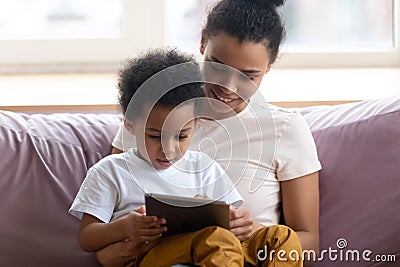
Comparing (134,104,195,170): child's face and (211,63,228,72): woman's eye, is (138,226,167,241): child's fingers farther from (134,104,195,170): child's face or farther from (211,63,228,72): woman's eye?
(211,63,228,72): woman's eye

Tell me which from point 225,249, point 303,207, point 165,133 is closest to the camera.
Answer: point 225,249

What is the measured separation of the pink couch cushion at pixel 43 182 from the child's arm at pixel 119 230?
0.51 ft

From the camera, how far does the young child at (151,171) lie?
156 centimetres

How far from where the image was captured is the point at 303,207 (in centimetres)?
173

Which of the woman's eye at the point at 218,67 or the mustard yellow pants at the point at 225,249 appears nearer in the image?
the mustard yellow pants at the point at 225,249

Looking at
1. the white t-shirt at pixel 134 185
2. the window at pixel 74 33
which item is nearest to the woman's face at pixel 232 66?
the white t-shirt at pixel 134 185

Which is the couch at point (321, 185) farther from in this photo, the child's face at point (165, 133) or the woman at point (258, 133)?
the child's face at point (165, 133)

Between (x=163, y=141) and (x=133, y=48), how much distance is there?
983mm

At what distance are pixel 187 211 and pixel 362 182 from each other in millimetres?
489

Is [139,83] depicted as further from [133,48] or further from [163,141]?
[133,48]

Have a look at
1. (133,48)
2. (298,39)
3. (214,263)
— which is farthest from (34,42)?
(214,263)

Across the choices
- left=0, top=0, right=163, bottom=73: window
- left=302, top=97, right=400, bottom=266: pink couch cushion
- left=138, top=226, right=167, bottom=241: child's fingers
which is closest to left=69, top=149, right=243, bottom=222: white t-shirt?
left=138, top=226, right=167, bottom=241: child's fingers

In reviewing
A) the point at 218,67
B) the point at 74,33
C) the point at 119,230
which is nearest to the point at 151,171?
the point at 119,230

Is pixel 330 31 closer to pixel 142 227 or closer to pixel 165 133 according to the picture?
pixel 165 133
